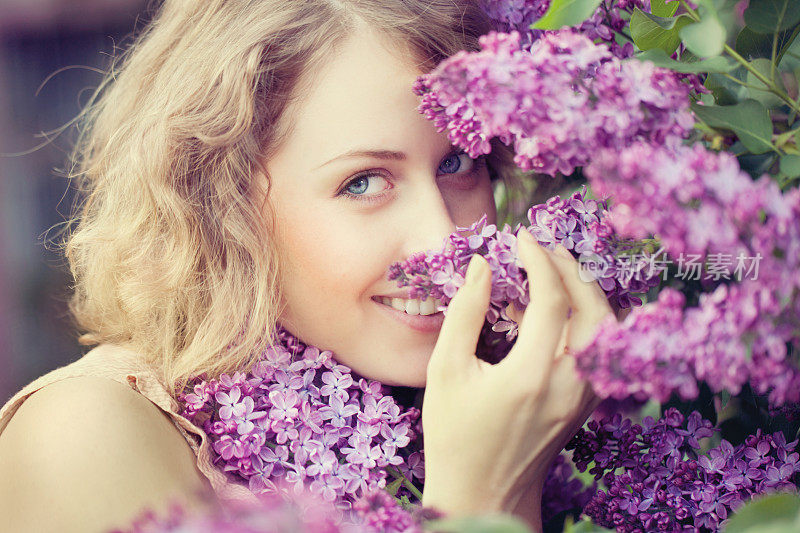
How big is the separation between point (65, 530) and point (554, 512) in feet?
2.59

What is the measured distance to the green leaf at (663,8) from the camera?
901mm

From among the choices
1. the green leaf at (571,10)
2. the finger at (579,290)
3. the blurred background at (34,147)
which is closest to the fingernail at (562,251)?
the finger at (579,290)

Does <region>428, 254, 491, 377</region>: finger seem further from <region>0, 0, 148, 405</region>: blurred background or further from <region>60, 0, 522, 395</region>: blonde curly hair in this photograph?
<region>0, 0, 148, 405</region>: blurred background

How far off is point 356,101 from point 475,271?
363 millimetres

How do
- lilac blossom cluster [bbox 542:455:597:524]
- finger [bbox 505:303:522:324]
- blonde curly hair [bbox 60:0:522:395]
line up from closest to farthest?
finger [bbox 505:303:522:324], blonde curly hair [bbox 60:0:522:395], lilac blossom cluster [bbox 542:455:597:524]

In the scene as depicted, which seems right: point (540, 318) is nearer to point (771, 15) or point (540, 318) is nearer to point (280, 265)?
point (771, 15)

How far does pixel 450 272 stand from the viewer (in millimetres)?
927

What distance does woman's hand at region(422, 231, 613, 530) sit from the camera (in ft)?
2.75

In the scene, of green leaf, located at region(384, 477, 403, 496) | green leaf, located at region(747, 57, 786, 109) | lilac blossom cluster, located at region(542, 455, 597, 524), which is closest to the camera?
green leaf, located at region(747, 57, 786, 109)

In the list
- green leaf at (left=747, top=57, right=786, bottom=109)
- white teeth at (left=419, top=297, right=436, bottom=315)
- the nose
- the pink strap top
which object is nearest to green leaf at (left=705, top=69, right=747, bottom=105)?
green leaf at (left=747, top=57, right=786, bottom=109)

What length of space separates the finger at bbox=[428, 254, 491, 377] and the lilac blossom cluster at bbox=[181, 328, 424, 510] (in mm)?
235

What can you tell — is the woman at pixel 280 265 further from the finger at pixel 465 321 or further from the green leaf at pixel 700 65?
the green leaf at pixel 700 65

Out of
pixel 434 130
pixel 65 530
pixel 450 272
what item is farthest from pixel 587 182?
pixel 65 530

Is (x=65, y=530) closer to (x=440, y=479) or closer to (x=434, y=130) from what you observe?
(x=440, y=479)
